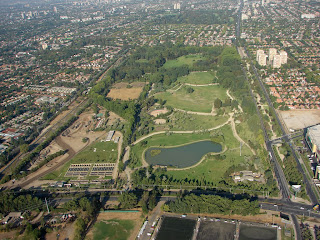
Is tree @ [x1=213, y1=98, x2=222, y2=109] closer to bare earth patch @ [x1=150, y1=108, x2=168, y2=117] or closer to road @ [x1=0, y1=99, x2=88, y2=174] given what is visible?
bare earth patch @ [x1=150, y1=108, x2=168, y2=117]

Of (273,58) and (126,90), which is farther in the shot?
(273,58)

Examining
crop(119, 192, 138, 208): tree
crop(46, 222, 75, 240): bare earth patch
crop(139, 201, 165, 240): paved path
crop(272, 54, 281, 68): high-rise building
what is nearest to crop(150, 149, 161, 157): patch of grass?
crop(139, 201, 165, 240): paved path

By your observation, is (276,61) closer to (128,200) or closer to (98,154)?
(98,154)

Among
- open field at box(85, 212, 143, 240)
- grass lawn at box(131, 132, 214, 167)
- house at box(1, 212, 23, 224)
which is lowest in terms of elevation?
grass lawn at box(131, 132, 214, 167)

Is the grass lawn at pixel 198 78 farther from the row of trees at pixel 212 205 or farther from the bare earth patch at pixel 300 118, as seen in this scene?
the row of trees at pixel 212 205

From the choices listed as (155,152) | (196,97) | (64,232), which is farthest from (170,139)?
(64,232)

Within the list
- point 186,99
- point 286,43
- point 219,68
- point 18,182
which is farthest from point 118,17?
point 18,182
